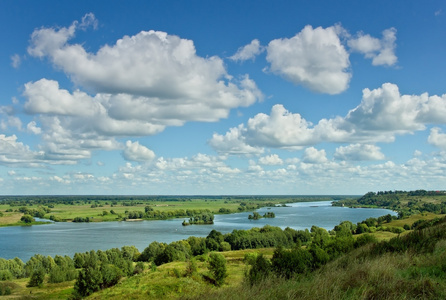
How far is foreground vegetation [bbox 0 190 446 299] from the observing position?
272 inches

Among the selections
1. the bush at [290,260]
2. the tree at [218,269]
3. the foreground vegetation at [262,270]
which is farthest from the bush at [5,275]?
the bush at [290,260]

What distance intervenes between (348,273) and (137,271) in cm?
6590

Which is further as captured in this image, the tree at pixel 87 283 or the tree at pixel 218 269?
the tree at pixel 87 283

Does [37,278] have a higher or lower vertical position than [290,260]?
lower

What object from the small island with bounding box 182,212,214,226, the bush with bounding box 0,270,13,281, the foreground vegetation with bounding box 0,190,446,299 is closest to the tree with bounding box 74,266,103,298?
the foreground vegetation with bounding box 0,190,446,299

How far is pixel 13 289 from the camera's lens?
61.9 metres

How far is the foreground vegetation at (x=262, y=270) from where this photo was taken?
690 cm

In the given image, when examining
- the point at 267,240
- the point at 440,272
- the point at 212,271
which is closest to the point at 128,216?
the point at 267,240

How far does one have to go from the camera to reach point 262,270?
90.0ft

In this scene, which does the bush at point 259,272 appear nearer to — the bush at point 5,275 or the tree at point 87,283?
the tree at point 87,283

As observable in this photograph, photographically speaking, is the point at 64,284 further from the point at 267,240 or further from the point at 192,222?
the point at 192,222

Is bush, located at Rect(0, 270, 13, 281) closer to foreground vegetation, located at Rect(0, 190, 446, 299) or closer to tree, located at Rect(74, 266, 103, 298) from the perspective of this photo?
foreground vegetation, located at Rect(0, 190, 446, 299)

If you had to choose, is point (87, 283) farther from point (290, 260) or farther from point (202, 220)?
point (202, 220)

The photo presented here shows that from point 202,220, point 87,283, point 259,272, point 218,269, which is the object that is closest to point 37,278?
point 87,283
